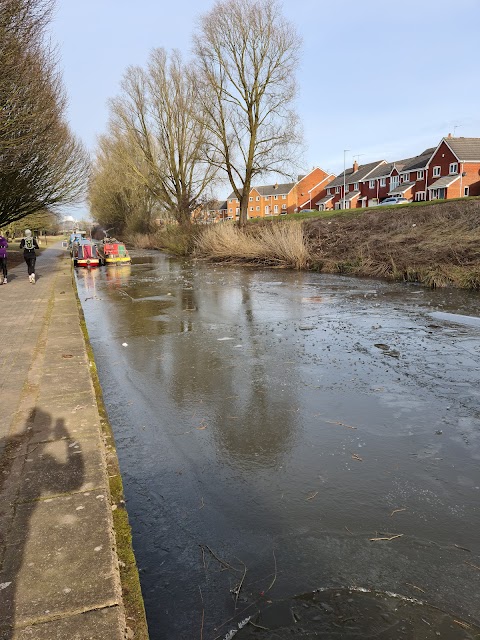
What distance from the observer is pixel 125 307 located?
12.3 m

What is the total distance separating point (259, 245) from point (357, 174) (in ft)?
195

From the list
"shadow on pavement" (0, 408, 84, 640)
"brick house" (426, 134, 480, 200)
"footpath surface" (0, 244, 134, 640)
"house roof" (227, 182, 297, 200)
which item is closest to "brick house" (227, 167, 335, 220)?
"house roof" (227, 182, 297, 200)

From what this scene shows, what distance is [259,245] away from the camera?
23.7m

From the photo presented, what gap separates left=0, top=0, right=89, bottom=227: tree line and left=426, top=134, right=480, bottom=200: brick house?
4137 cm

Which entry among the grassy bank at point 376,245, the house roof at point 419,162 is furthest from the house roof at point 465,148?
the grassy bank at point 376,245

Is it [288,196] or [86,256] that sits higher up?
[288,196]

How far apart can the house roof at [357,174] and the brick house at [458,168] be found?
59.5 ft

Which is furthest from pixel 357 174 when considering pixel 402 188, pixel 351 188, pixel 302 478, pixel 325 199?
pixel 302 478

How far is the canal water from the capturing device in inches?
103

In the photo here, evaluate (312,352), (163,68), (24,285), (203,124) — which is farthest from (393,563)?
(163,68)

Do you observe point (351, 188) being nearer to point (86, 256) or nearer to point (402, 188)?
point (402, 188)

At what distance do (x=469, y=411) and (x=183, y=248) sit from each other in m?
29.4

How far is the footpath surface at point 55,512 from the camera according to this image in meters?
2.01

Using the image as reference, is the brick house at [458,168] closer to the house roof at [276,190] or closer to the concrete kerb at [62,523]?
the house roof at [276,190]
